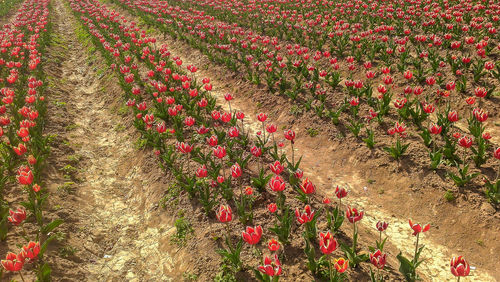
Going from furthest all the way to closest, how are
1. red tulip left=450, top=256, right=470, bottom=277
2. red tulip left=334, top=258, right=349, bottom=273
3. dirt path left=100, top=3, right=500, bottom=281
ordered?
dirt path left=100, top=3, right=500, bottom=281, red tulip left=334, top=258, right=349, bottom=273, red tulip left=450, top=256, right=470, bottom=277

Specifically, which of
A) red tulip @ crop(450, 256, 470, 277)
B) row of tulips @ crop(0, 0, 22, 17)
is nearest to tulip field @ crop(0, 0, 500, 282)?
red tulip @ crop(450, 256, 470, 277)

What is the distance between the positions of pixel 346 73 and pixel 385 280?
→ 31.6 feet

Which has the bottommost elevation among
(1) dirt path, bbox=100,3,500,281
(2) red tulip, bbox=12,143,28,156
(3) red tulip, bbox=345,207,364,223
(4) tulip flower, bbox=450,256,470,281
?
(1) dirt path, bbox=100,3,500,281

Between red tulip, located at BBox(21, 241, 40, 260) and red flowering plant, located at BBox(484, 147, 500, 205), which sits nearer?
red tulip, located at BBox(21, 241, 40, 260)

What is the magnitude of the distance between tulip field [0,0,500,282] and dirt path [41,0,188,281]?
4cm

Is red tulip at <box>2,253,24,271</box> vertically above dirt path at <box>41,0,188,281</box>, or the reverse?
red tulip at <box>2,253,24,271</box>

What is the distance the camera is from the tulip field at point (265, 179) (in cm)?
484

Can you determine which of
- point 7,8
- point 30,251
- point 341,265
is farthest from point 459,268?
point 7,8

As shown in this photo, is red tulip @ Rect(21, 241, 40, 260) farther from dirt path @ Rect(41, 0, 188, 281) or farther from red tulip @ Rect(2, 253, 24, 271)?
dirt path @ Rect(41, 0, 188, 281)

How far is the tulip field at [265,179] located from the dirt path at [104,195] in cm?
4

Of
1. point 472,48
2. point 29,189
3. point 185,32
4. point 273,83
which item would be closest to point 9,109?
point 29,189

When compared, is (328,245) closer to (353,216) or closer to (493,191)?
(353,216)

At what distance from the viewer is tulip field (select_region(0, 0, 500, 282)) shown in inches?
190

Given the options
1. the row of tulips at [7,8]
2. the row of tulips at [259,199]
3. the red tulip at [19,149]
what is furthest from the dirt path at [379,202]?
the row of tulips at [7,8]
